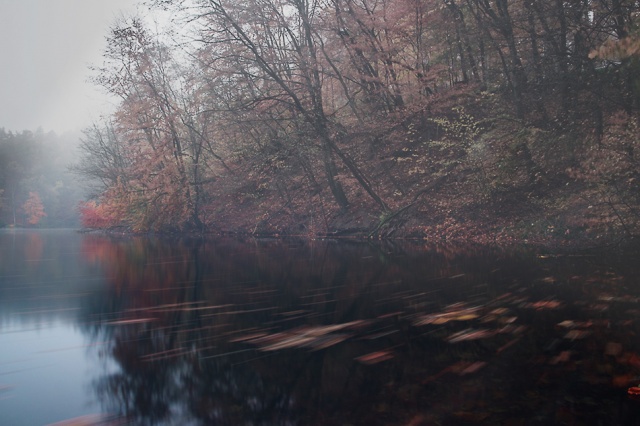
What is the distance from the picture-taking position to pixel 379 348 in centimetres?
439

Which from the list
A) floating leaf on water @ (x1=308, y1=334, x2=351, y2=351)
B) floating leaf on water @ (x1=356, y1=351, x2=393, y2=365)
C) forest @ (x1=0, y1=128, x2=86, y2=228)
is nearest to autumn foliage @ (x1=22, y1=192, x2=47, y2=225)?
forest @ (x1=0, y1=128, x2=86, y2=228)

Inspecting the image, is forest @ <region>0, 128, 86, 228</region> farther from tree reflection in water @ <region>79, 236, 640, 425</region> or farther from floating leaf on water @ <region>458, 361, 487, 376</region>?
floating leaf on water @ <region>458, 361, 487, 376</region>

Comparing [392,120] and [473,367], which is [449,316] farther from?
[392,120]

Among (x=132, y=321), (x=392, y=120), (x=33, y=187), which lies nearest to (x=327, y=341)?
(x=132, y=321)

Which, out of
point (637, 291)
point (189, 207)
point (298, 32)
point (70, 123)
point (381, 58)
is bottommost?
point (637, 291)

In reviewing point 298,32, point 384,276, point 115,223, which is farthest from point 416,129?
point 115,223

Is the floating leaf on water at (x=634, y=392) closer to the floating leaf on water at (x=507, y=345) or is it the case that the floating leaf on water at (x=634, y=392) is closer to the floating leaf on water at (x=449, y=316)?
the floating leaf on water at (x=507, y=345)

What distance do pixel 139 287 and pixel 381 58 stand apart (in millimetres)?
12829

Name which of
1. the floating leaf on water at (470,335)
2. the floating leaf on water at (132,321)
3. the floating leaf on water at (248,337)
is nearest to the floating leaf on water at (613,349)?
the floating leaf on water at (470,335)

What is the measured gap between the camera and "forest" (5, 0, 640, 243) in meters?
12.9

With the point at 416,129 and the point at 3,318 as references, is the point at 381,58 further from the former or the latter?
the point at 3,318

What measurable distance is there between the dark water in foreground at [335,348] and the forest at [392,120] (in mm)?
A: 5595

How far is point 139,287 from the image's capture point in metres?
8.59

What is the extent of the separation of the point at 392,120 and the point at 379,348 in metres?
15.6
